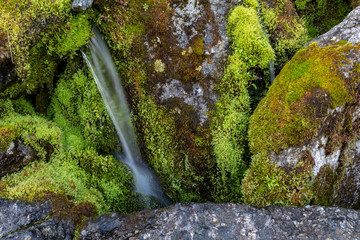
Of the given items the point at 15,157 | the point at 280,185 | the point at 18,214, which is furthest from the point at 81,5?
the point at 280,185

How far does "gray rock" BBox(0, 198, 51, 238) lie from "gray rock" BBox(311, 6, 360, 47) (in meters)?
5.58

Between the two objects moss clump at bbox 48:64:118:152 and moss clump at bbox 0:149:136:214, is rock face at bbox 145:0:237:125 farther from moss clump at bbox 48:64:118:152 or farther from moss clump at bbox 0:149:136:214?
moss clump at bbox 0:149:136:214

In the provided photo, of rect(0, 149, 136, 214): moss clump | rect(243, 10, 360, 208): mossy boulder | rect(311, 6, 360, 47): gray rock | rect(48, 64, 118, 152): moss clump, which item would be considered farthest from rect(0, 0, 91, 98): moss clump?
rect(311, 6, 360, 47): gray rock

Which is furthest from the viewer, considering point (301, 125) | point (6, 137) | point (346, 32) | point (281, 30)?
point (281, 30)

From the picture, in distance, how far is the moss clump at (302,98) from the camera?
4.22 metres

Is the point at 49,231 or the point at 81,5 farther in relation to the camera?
the point at 81,5

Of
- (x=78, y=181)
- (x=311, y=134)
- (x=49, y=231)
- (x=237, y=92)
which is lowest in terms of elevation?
(x=311, y=134)

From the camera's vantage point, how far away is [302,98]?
4.31m

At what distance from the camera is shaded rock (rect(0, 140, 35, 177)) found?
478 cm

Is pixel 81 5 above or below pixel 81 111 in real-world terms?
above

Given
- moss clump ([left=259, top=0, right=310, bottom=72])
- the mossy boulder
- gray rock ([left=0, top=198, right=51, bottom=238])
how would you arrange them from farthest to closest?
moss clump ([left=259, top=0, right=310, bottom=72])
the mossy boulder
gray rock ([left=0, top=198, right=51, bottom=238])

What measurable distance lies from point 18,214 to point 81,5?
379 cm

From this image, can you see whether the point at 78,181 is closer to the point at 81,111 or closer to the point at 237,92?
the point at 81,111

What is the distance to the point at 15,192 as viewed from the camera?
4.44 meters
